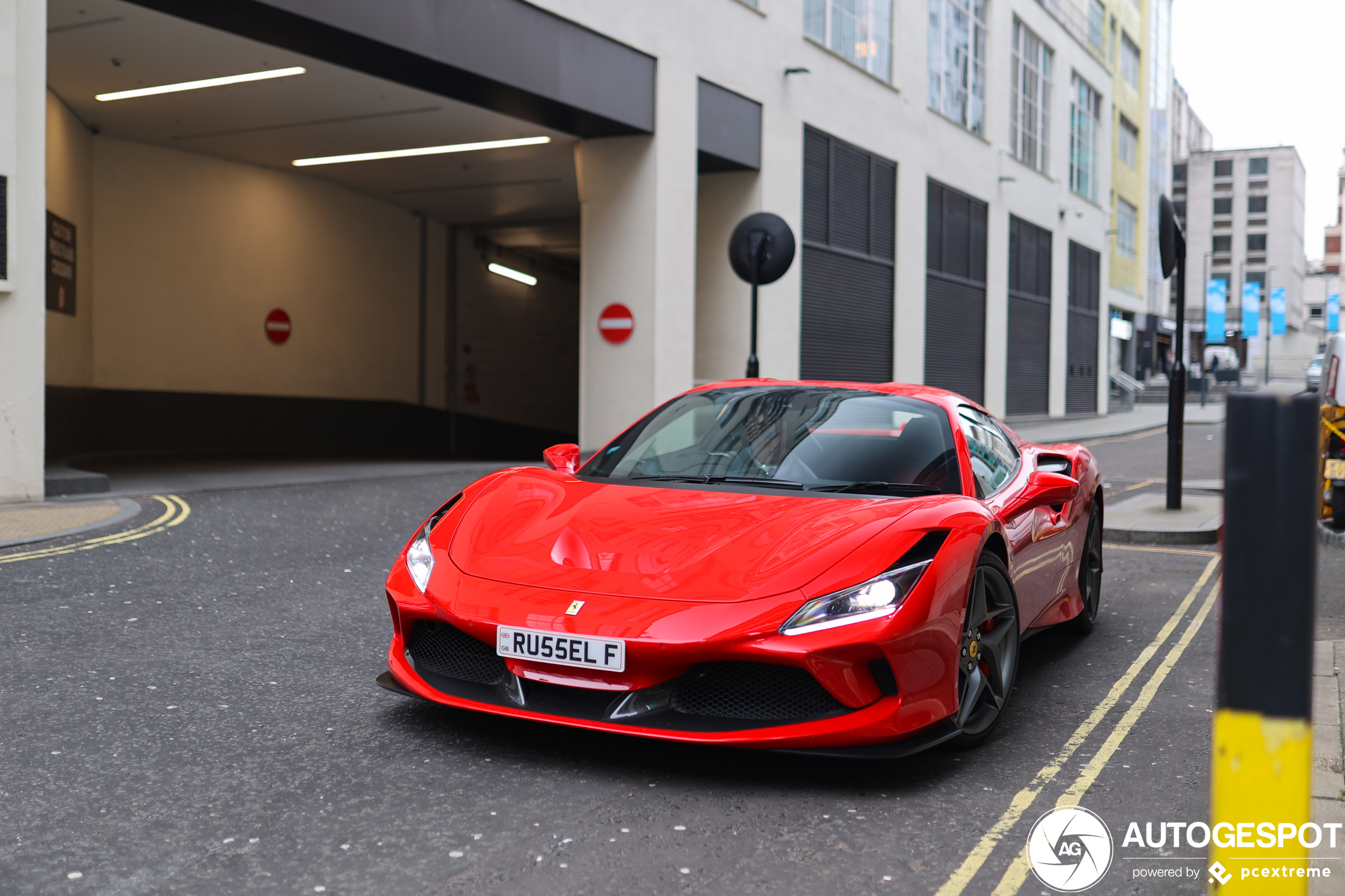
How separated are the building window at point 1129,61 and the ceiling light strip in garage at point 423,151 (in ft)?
109

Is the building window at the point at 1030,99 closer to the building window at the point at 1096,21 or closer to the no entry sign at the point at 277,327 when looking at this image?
the building window at the point at 1096,21

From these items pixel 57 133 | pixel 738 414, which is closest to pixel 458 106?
pixel 57 133

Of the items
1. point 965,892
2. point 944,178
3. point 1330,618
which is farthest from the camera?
point 944,178

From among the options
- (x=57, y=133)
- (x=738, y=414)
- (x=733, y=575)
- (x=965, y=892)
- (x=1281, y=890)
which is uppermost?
(x=57, y=133)

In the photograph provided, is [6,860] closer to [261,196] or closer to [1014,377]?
[261,196]

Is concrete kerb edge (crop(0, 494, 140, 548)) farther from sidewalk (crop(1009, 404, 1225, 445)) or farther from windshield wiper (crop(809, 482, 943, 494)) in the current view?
sidewalk (crop(1009, 404, 1225, 445))

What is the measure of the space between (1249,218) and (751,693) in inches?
5042

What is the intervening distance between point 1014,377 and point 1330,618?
970 inches

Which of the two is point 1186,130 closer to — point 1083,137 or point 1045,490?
point 1083,137

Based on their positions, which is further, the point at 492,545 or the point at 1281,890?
the point at 492,545

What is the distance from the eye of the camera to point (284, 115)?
51.6 ft

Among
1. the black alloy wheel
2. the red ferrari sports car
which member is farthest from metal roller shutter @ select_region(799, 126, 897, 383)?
the black alloy wheel

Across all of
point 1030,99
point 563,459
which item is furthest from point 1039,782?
point 1030,99

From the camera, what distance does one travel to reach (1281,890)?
1981 mm
